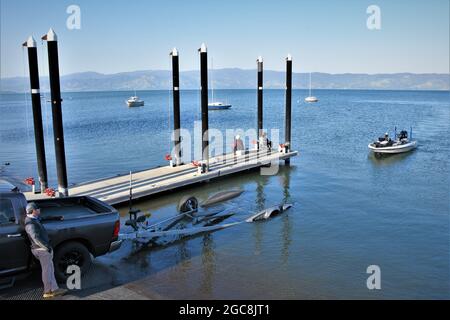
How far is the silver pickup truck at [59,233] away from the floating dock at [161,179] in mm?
5019

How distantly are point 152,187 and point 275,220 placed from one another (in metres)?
5.28

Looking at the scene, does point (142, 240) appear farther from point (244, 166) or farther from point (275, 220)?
point (244, 166)

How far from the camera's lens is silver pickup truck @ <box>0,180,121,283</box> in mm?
8211

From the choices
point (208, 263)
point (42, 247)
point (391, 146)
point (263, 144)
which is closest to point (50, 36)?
point (42, 247)

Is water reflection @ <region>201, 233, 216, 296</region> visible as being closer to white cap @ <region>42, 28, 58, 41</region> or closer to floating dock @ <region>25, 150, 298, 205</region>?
floating dock @ <region>25, 150, 298, 205</region>

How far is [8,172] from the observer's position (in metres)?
26.1

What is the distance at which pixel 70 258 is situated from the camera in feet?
29.9

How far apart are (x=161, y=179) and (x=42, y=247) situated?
1130 cm

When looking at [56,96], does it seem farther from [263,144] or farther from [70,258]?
[263,144]

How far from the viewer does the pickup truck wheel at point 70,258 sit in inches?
350

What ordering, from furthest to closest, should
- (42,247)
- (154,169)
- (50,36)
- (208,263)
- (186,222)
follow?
(154,169) < (50,36) < (186,222) < (208,263) < (42,247)

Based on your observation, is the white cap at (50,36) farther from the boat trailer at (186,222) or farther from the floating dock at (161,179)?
the boat trailer at (186,222)

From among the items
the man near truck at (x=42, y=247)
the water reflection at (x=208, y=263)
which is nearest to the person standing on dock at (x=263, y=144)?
the water reflection at (x=208, y=263)

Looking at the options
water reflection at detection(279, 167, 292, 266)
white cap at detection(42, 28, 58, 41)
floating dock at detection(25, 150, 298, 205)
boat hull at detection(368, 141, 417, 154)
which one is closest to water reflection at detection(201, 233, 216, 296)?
water reflection at detection(279, 167, 292, 266)
